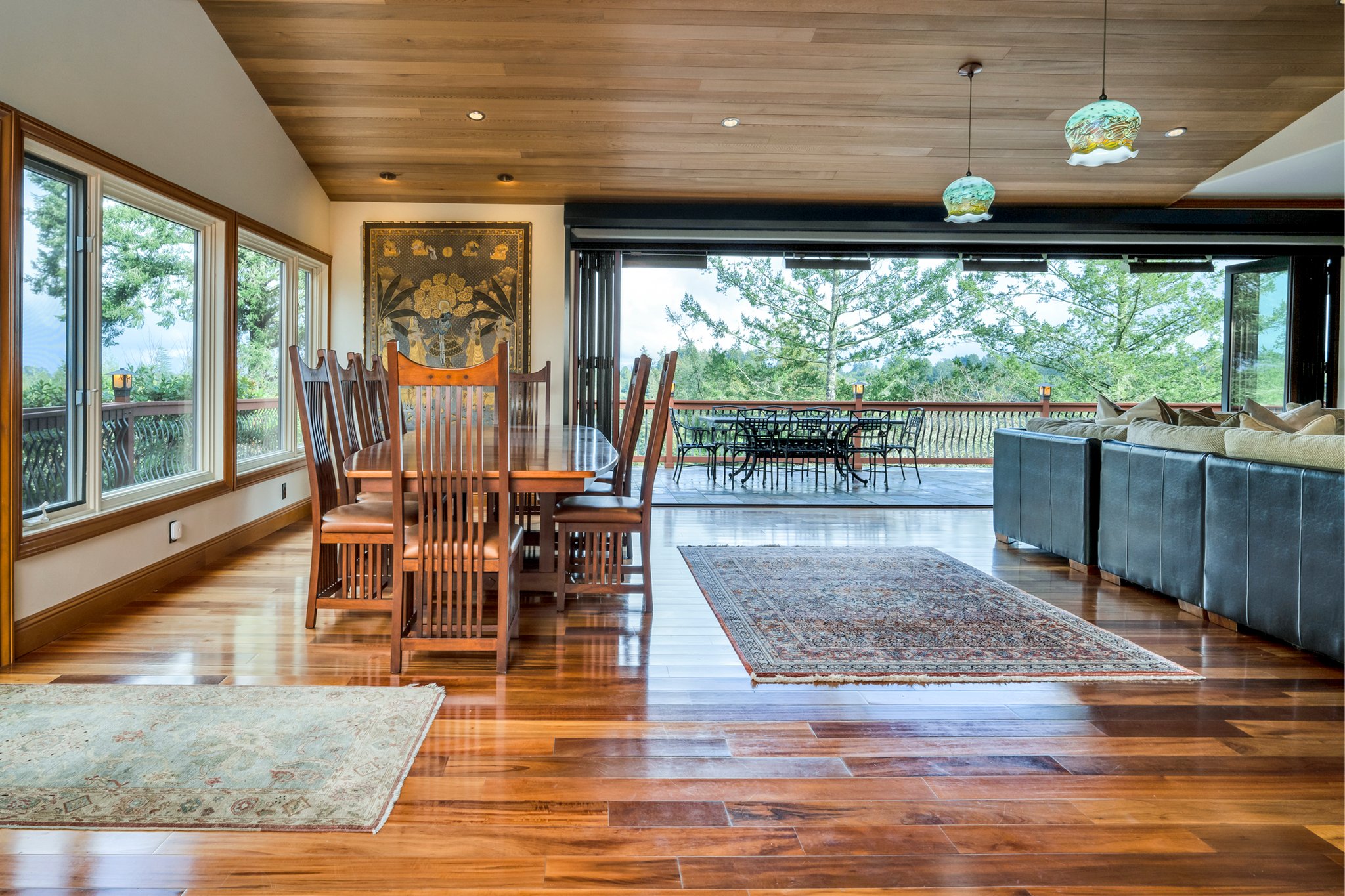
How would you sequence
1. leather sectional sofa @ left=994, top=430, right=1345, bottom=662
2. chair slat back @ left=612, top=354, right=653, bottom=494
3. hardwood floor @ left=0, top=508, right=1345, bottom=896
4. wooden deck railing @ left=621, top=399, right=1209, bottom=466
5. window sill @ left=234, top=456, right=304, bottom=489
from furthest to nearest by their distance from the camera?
wooden deck railing @ left=621, top=399, right=1209, bottom=466 → window sill @ left=234, top=456, right=304, bottom=489 → chair slat back @ left=612, top=354, right=653, bottom=494 → leather sectional sofa @ left=994, top=430, right=1345, bottom=662 → hardwood floor @ left=0, top=508, right=1345, bottom=896

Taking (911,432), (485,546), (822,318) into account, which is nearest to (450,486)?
(485,546)

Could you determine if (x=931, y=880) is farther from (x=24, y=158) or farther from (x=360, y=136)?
(x=360, y=136)

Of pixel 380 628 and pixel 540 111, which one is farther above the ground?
pixel 540 111

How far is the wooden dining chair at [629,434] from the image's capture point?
3951 mm

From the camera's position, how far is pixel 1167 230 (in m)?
7.11

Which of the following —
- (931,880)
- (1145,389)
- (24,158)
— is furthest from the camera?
(1145,389)

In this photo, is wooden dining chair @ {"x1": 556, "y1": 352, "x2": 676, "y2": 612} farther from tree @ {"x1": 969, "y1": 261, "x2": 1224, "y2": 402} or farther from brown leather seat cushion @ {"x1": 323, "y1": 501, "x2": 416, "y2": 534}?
tree @ {"x1": 969, "y1": 261, "x2": 1224, "y2": 402}

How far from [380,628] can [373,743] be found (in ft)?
4.10

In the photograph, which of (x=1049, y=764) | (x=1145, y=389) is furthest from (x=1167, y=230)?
(x=1145, y=389)

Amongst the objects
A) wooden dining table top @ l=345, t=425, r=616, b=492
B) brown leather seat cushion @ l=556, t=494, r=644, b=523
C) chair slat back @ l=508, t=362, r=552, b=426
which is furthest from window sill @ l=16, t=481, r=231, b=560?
brown leather seat cushion @ l=556, t=494, r=644, b=523

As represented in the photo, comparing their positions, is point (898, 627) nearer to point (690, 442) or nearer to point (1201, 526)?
point (1201, 526)

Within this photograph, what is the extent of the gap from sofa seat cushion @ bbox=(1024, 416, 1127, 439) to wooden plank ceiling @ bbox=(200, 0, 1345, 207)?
2.21 metres

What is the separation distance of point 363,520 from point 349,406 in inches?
38.1

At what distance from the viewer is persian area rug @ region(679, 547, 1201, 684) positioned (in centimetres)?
291
